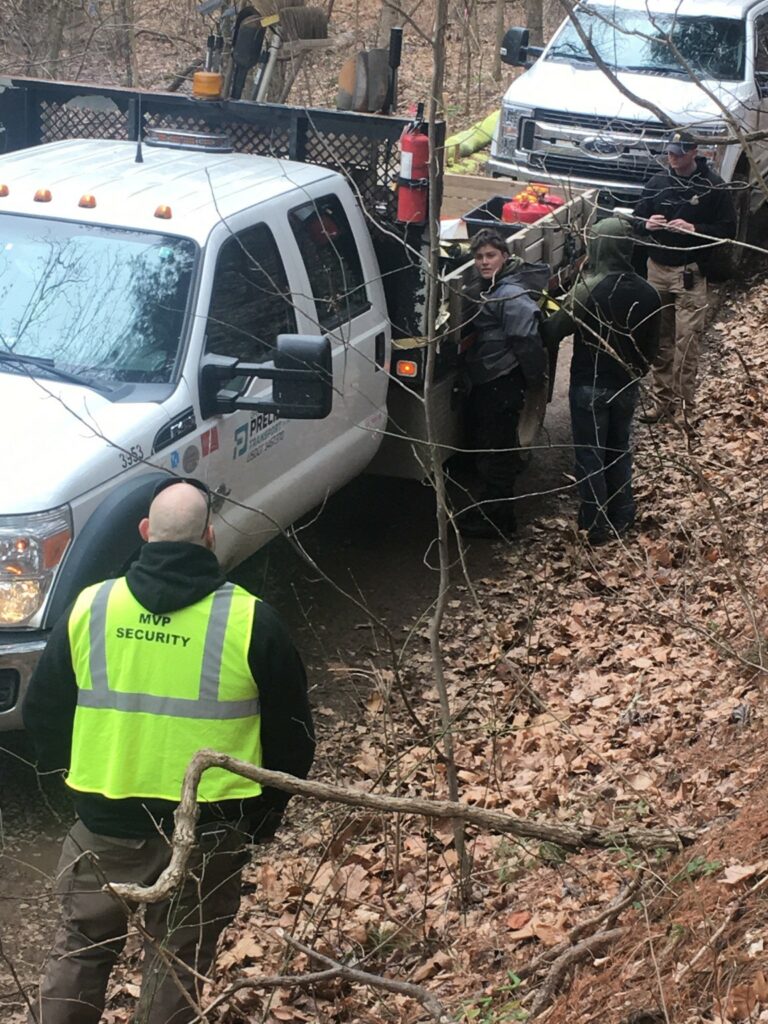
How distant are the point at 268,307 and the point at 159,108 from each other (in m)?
2.11

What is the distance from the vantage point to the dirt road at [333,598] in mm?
4855

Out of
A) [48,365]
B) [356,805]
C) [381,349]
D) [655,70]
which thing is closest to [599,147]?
[655,70]

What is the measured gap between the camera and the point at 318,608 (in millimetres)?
7328

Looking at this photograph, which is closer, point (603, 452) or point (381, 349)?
point (381, 349)

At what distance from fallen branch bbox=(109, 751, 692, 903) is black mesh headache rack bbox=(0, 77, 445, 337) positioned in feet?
11.6

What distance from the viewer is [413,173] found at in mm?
6953

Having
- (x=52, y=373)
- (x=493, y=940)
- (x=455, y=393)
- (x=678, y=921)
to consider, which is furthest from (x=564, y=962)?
(x=455, y=393)

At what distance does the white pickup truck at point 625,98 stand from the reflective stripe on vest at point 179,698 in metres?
8.39

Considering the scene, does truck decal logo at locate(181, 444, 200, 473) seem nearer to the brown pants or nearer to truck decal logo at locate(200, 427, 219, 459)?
truck decal logo at locate(200, 427, 219, 459)

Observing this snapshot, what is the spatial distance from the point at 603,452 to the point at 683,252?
2225mm

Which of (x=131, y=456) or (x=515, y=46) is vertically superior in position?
(x=515, y=46)

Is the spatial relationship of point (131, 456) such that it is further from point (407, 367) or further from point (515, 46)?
point (515, 46)

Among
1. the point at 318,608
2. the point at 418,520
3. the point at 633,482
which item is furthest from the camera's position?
the point at 633,482

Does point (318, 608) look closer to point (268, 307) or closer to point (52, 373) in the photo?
point (268, 307)
